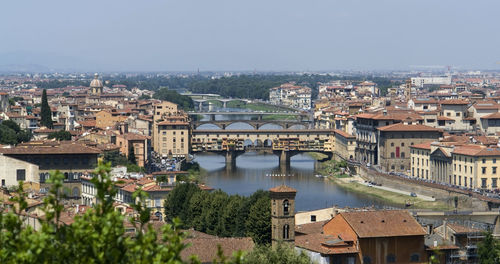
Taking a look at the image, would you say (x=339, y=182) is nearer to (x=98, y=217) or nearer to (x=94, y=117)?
(x=94, y=117)

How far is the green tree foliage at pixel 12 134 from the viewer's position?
43.3 m

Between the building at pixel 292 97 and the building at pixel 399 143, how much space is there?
50727 millimetres

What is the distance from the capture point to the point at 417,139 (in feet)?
160

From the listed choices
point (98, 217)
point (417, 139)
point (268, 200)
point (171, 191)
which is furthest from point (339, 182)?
point (98, 217)

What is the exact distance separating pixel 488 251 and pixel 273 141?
37749mm

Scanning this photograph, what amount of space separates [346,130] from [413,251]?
129 ft

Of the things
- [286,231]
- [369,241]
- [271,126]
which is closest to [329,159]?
[271,126]

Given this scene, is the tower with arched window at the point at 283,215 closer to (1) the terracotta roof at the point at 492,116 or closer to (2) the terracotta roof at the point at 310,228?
(2) the terracotta roof at the point at 310,228

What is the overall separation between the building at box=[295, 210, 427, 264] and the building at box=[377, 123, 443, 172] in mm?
28303

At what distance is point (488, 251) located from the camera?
2038 cm

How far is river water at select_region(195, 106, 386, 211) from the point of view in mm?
38750

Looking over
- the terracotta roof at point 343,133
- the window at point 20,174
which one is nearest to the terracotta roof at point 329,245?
the window at point 20,174

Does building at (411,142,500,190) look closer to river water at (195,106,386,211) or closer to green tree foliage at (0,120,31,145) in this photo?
river water at (195,106,386,211)

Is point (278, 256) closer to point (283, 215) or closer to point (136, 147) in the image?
point (283, 215)
